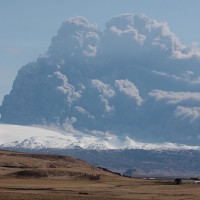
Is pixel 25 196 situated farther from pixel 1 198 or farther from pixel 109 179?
pixel 109 179

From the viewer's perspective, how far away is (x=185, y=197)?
107 m

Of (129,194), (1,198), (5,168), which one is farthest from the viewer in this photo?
(5,168)

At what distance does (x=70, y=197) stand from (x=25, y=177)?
227 feet

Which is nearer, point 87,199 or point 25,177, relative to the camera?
point 87,199

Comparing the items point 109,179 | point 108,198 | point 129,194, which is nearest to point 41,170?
point 109,179

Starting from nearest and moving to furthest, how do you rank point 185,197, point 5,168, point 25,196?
point 25,196 < point 185,197 < point 5,168

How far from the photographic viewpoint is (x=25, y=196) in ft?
325

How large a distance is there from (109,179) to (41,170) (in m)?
19.7

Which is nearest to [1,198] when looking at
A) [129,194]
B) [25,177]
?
[129,194]

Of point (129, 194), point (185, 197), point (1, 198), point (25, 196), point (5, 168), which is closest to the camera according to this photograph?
point (1, 198)

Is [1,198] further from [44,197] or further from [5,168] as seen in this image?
[5,168]

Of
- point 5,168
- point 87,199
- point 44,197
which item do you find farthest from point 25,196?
point 5,168

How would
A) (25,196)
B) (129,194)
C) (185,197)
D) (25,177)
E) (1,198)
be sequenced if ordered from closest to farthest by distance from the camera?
(1,198), (25,196), (185,197), (129,194), (25,177)

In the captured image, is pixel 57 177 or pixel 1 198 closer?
pixel 1 198
